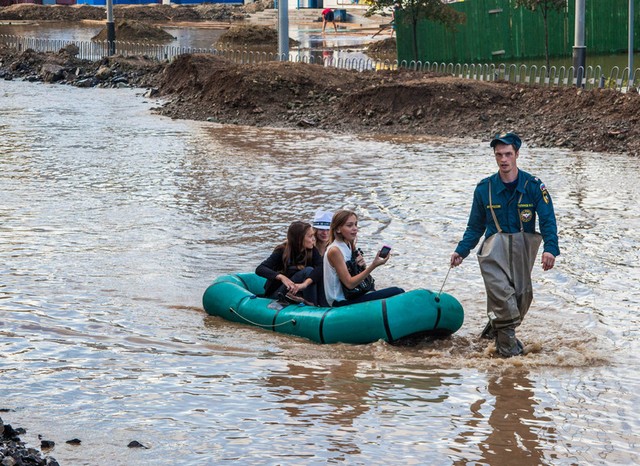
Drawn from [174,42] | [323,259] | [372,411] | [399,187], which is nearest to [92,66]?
[174,42]

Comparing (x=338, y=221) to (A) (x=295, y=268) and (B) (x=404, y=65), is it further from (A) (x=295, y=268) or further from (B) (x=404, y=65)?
(B) (x=404, y=65)

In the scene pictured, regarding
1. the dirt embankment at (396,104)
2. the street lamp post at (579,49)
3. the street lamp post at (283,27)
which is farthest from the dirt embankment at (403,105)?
the street lamp post at (283,27)

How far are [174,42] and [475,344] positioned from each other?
45343 mm

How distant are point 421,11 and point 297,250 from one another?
22525mm

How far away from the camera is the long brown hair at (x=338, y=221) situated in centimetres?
970

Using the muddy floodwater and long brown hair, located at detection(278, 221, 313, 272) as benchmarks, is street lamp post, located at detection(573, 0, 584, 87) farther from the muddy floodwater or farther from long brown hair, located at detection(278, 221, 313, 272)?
long brown hair, located at detection(278, 221, 313, 272)

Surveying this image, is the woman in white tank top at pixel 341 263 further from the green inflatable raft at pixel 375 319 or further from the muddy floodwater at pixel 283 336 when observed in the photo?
the muddy floodwater at pixel 283 336

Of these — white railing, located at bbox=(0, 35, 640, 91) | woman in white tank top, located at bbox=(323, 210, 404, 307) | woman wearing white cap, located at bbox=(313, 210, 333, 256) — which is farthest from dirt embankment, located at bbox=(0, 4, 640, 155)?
woman in white tank top, located at bbox=(323, 210, 404, 307)

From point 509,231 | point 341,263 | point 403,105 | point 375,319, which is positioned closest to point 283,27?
point 403,105

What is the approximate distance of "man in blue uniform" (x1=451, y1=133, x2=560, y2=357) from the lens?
8.52 meters

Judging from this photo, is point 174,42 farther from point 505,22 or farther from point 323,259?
point 323,259

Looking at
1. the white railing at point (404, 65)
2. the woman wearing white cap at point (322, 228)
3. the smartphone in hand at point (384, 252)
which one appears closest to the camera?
the smartphone in hand at point (384, 252)

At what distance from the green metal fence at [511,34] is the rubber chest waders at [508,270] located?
2489cm

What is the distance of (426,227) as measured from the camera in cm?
1485
